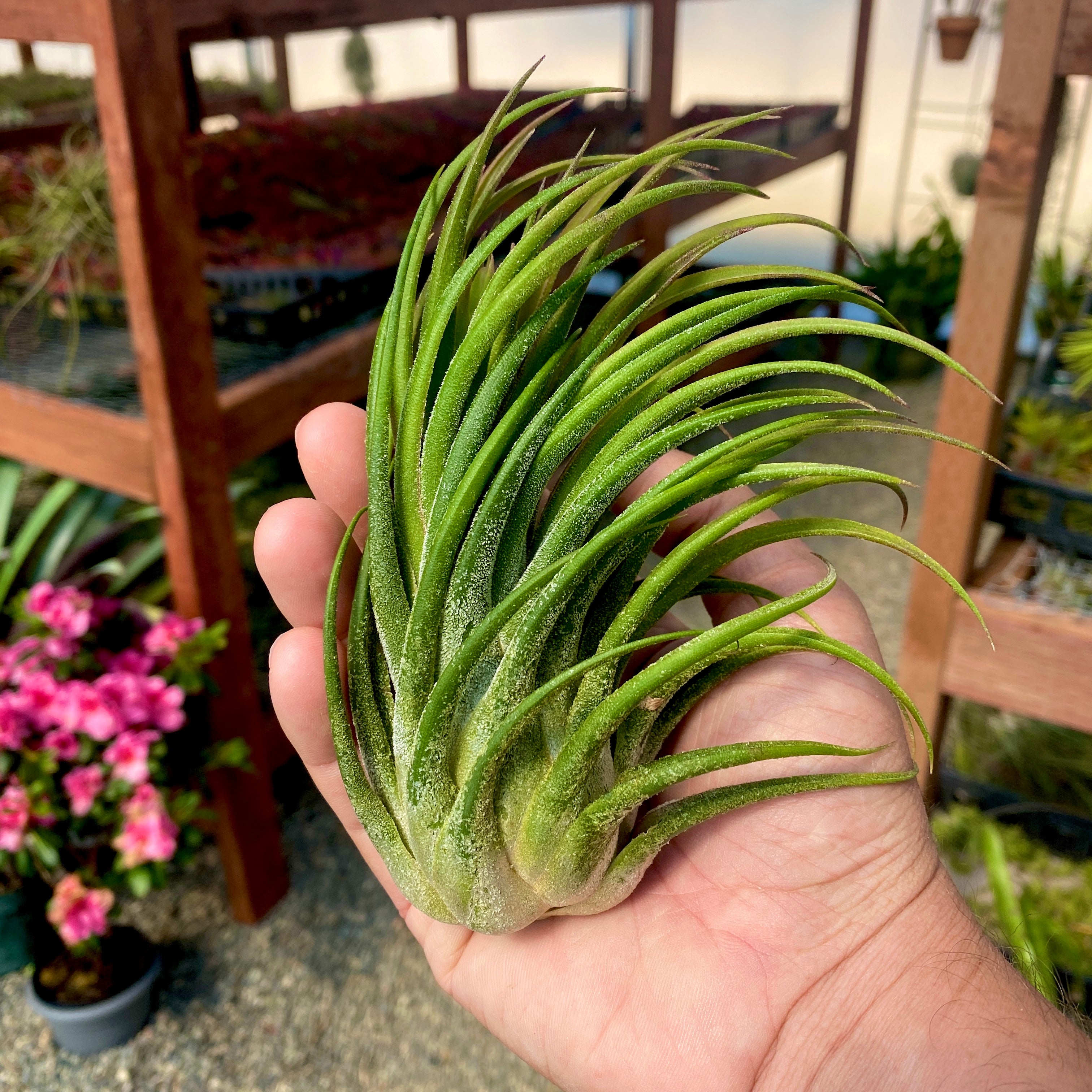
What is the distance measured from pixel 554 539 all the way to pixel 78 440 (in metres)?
1.06

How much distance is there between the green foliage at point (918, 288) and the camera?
3.59 metres

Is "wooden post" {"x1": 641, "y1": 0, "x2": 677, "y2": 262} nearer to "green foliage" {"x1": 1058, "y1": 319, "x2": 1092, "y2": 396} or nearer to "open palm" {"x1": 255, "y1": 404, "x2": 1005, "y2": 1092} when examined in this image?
"green foliage" {"x1": 1058, "y1": 319, "x2": 1092, "y2": 396}

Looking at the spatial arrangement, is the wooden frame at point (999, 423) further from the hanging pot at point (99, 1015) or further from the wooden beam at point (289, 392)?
the hanging pot at point (99, 1015)

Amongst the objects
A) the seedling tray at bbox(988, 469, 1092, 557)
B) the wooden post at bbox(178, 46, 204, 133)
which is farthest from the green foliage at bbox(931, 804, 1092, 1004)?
the wooden post at bbox(178, 46, 204, 133)

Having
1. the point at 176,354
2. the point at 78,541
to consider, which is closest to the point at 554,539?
the point at 176,354

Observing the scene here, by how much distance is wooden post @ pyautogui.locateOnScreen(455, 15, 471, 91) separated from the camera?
3.15 m

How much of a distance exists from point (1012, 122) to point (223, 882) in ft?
5.55

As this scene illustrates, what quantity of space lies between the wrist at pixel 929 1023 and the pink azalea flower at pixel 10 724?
3.53 ft

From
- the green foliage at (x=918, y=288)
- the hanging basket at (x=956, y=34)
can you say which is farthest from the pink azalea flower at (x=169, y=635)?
the hanging basket at (x=956, y=34)

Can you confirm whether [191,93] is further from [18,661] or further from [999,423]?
[999,423]

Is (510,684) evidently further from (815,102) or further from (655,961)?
(815,102)

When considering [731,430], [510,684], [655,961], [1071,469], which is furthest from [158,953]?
[731,430]

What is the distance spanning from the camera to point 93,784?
1332 mm

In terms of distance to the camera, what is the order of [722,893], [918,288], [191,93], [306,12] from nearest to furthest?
[722,893]
[306,12]
[191,93]
[918,288]
